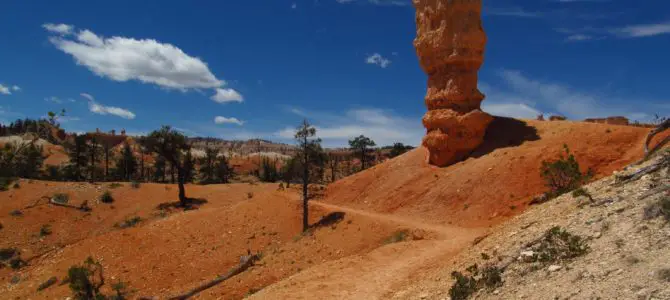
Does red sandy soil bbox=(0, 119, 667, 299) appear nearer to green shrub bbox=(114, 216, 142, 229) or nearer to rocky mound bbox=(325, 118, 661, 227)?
rocky mound bbox=(325, 118, 661, 227)

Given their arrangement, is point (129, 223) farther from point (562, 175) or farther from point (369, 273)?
point (562, 175)

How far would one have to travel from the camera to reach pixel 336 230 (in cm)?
2164

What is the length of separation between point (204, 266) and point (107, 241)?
763cm

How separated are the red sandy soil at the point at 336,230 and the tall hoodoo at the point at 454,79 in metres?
1.37

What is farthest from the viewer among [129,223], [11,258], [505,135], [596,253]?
[129,223]

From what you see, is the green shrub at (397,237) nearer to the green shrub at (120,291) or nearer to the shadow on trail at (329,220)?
the shadow on trail at (329,220)

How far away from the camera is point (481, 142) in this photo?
89.7 feet

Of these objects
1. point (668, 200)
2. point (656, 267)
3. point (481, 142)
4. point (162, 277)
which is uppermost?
point (481, 142)

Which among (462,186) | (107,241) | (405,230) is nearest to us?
(405,230)

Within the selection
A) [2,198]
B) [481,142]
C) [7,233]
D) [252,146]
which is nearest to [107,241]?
[7,233]

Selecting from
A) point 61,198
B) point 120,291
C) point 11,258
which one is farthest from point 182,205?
point 120,291

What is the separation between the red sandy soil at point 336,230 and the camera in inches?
603

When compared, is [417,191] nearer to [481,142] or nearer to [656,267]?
[481,142]

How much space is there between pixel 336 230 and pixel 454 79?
13.0 metres
